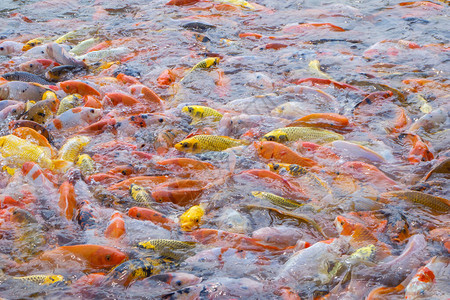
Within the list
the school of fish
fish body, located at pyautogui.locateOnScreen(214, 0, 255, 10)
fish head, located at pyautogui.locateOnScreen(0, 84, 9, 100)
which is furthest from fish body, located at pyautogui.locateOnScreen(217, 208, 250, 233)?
fish body, located at pyautogui.locateOnScreen(214, 0, 255, 10)

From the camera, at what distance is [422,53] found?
7.58m

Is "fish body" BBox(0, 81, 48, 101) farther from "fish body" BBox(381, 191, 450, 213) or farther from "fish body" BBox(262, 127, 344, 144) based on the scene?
"fish body" BBox(381, 191, 450, 213)

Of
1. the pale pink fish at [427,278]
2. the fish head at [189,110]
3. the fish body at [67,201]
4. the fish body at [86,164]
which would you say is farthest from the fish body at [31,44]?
the pale pink fish at [427,278]

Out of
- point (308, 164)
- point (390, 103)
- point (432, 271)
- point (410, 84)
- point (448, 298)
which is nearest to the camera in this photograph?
point (448, 298)

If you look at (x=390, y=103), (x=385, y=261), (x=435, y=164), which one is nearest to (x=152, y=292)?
(x=385, y=261)

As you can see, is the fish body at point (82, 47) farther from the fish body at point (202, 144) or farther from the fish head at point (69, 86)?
the fish body at point (202, 144)

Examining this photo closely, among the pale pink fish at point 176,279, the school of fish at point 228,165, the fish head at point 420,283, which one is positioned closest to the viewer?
the fish head at point 420,283

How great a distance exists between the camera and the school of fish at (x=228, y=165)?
3.34 m

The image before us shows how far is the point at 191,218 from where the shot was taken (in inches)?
157

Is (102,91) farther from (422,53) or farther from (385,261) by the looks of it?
(422,53)

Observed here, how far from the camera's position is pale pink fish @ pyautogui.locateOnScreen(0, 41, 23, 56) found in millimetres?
8102

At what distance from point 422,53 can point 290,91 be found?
2.82 metres

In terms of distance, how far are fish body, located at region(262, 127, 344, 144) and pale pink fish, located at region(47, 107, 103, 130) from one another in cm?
228

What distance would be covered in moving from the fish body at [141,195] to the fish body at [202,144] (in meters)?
0.88
